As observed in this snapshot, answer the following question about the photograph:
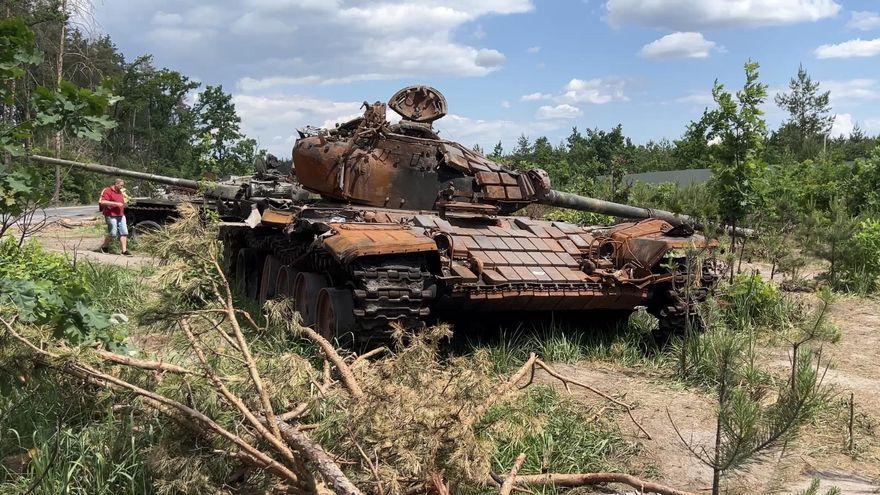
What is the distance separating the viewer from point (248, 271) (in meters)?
10.9

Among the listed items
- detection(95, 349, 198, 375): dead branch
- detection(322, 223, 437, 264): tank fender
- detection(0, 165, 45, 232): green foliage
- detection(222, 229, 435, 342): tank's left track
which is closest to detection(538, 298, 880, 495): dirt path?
detection(222, 229, 435, 342): tank's left track

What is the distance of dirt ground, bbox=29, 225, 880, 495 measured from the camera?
14.3ft

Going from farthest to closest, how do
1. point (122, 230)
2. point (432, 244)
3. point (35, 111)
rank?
point (122, 230), point (432, 244), point (35, 111)

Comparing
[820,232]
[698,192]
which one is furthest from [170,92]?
[820,232]

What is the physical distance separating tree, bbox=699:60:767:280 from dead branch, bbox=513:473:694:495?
5.76 m

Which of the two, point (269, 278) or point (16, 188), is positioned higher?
point (16, 188)

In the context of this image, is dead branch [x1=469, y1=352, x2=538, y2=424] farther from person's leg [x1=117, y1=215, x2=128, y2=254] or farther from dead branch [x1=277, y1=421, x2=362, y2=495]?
person's leg [x1=117, y1=215, x2=128, y2=254]

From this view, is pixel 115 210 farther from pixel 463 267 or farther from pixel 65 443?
pixel 65 443

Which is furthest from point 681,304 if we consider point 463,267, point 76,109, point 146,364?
point 76,109

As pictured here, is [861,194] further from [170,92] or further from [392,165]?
[170,92]

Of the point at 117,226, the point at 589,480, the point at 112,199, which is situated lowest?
the point at 589,480

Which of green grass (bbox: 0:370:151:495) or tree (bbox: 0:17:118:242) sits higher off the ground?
tree (bbox: 0:17:118:242)

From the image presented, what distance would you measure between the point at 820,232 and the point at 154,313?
1068cm

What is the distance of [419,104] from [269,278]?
9.35 ft
